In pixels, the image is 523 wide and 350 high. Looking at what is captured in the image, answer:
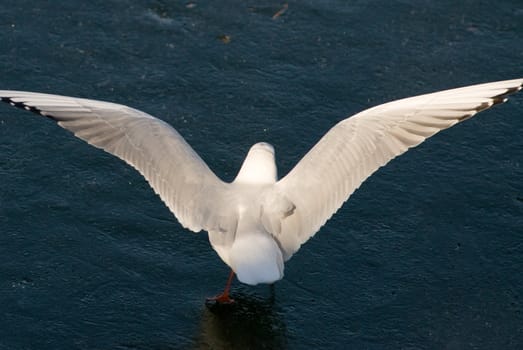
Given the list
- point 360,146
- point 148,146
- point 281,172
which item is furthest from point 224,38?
point 360,146

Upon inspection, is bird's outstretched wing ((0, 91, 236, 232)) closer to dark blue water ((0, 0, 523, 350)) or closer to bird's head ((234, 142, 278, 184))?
bird's head ((234, 142, 278, 184))

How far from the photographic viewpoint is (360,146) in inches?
237

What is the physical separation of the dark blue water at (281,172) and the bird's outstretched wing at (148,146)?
42 centimetres

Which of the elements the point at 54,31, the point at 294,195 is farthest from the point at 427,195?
the point at 54,31

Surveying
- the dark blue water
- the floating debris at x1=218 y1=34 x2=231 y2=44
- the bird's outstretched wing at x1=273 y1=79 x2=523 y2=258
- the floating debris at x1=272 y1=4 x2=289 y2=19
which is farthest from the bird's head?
the floating debris at x1=272 y1=4 x2=289 y2=19

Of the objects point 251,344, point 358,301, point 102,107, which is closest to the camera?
point 251,344

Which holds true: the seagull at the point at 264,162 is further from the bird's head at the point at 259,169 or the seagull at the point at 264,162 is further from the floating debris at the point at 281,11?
the floating debris at the point at 281,11

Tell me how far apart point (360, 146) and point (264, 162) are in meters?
0.59

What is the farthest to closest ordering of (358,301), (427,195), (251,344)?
(427,195)
(358,301)
(251,344)

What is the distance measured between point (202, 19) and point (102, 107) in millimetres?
2453

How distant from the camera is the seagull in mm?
5723

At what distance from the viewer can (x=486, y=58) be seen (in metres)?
8.04

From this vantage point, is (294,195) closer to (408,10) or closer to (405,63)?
(405,63)

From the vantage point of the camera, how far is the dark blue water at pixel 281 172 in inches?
220
